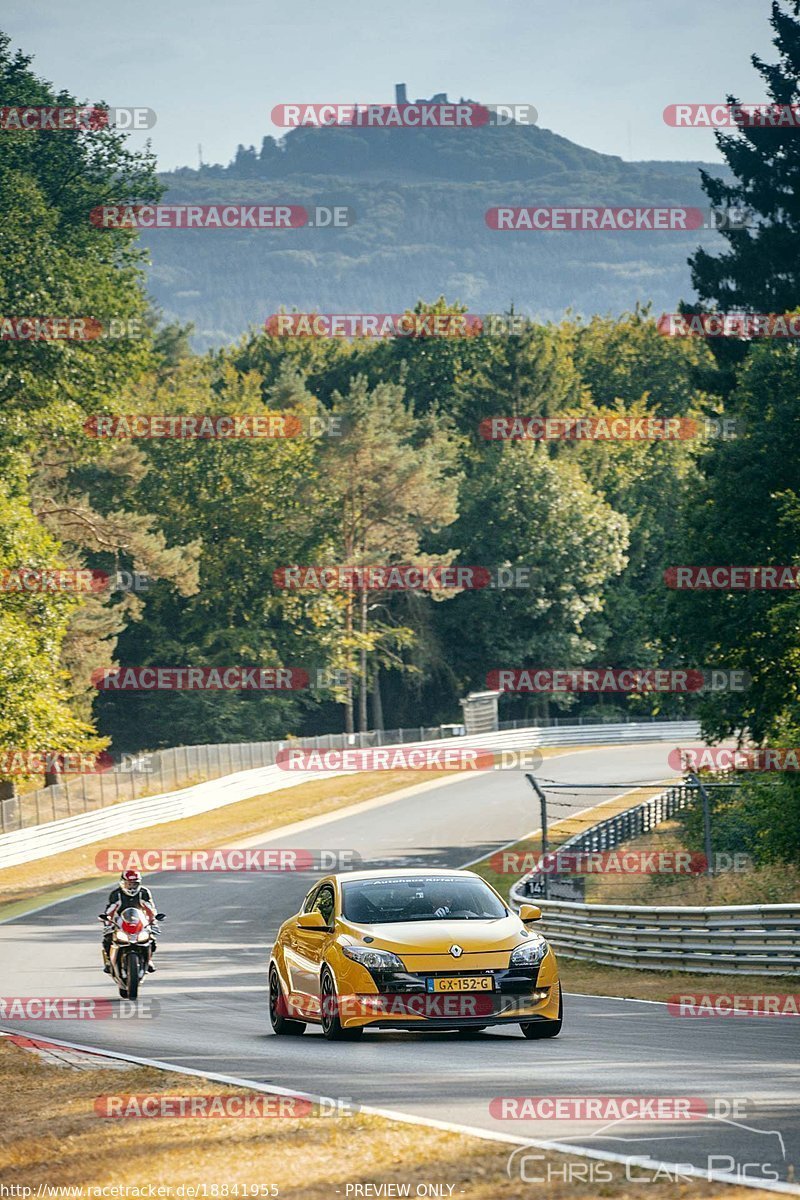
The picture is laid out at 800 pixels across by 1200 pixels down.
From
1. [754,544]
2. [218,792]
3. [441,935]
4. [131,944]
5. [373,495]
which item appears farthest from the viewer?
[373,495]

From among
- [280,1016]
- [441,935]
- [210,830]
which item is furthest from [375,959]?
[210,830]

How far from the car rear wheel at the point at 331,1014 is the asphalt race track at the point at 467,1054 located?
173mm

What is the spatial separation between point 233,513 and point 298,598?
5.28 metres

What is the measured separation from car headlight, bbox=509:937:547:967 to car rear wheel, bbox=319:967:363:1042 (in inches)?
55.4

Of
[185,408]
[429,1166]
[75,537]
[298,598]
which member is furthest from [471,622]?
[429,1166]

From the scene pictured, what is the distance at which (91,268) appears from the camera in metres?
56.4

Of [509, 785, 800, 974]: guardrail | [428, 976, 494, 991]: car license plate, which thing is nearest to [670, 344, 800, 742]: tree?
[509, 785, 800, 974]: guardrail

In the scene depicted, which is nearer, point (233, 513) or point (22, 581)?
point (22, 581)

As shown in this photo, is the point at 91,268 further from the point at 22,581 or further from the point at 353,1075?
the point at 353,1075

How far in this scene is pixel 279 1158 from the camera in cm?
805

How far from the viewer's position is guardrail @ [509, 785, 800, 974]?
1900 centimetres

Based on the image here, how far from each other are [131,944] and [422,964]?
660 cm

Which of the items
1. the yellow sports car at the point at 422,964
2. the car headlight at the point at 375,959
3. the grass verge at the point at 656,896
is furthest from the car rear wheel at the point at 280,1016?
the grass verge at the point at 656,896

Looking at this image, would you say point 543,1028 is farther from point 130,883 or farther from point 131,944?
point 131,944
